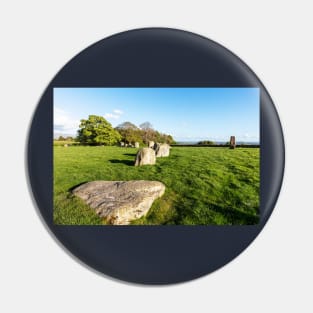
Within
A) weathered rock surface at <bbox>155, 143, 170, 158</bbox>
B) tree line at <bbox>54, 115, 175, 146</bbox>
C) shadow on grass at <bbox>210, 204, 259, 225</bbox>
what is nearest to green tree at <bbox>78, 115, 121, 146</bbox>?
tree line at <bbox>54, 115, 175, 146</bbox>

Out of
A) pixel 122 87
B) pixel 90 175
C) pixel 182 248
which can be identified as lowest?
pixel 182 248

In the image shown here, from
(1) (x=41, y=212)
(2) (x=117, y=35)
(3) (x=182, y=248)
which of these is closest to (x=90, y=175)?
(1) (x=41, y=212)

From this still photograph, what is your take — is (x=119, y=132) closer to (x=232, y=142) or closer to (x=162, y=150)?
(x=162, y=150)

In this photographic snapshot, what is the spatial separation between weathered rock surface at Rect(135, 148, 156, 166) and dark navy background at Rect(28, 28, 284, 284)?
32.7 inches

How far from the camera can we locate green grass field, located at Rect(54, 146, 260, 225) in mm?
4246

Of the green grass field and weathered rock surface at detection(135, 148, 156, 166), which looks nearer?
the green grass field

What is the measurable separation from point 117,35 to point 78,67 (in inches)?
24.8

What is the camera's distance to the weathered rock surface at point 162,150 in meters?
4.36

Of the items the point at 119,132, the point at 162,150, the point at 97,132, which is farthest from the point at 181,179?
the point at 97,132

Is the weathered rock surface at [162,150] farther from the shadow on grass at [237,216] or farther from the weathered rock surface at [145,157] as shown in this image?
the shadow on grass at [237,216]

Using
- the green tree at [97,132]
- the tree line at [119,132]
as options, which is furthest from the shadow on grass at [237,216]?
the green tree at [97,132]

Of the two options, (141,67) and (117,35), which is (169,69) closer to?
(141,67)

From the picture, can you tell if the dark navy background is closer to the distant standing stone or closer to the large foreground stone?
the large foreground stone

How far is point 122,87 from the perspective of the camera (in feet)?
13.9
